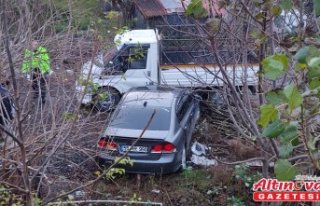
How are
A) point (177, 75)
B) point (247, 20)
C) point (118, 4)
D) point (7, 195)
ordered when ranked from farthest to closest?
→ point (118, 4)
point (177, 75)
point (7, 195)
point (247, 20)

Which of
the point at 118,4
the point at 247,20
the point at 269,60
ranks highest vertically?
the point at 118,4

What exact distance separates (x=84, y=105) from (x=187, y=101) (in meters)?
3.71

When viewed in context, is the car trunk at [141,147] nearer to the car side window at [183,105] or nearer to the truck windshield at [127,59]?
the car side window at [183,105]

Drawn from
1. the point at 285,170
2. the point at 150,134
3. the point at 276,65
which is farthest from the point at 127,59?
the point at 276,65

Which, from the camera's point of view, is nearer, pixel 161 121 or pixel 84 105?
pixel 84 105

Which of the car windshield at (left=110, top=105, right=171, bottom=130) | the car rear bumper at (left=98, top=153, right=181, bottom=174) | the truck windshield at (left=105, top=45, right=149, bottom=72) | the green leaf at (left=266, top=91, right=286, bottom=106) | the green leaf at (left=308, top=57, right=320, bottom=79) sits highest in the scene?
the truck windshield at (left=105, top=45, right=149, bottom=72)

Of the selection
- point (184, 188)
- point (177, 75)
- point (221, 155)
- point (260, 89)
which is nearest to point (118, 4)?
point (177, 75)

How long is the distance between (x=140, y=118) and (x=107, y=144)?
1.07m

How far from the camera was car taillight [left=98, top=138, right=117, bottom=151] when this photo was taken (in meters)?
6.72

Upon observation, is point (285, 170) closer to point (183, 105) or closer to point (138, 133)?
point (138, 133)

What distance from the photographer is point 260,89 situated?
11.3ft

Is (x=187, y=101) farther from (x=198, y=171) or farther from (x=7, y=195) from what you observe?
(x=7, y=195)

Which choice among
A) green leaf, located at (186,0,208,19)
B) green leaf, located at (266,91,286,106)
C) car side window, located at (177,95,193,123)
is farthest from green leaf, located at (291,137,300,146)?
car side window, located at (177,95,193,123)

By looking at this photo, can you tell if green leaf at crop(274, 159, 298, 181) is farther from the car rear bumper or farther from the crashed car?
the car rear bumper
